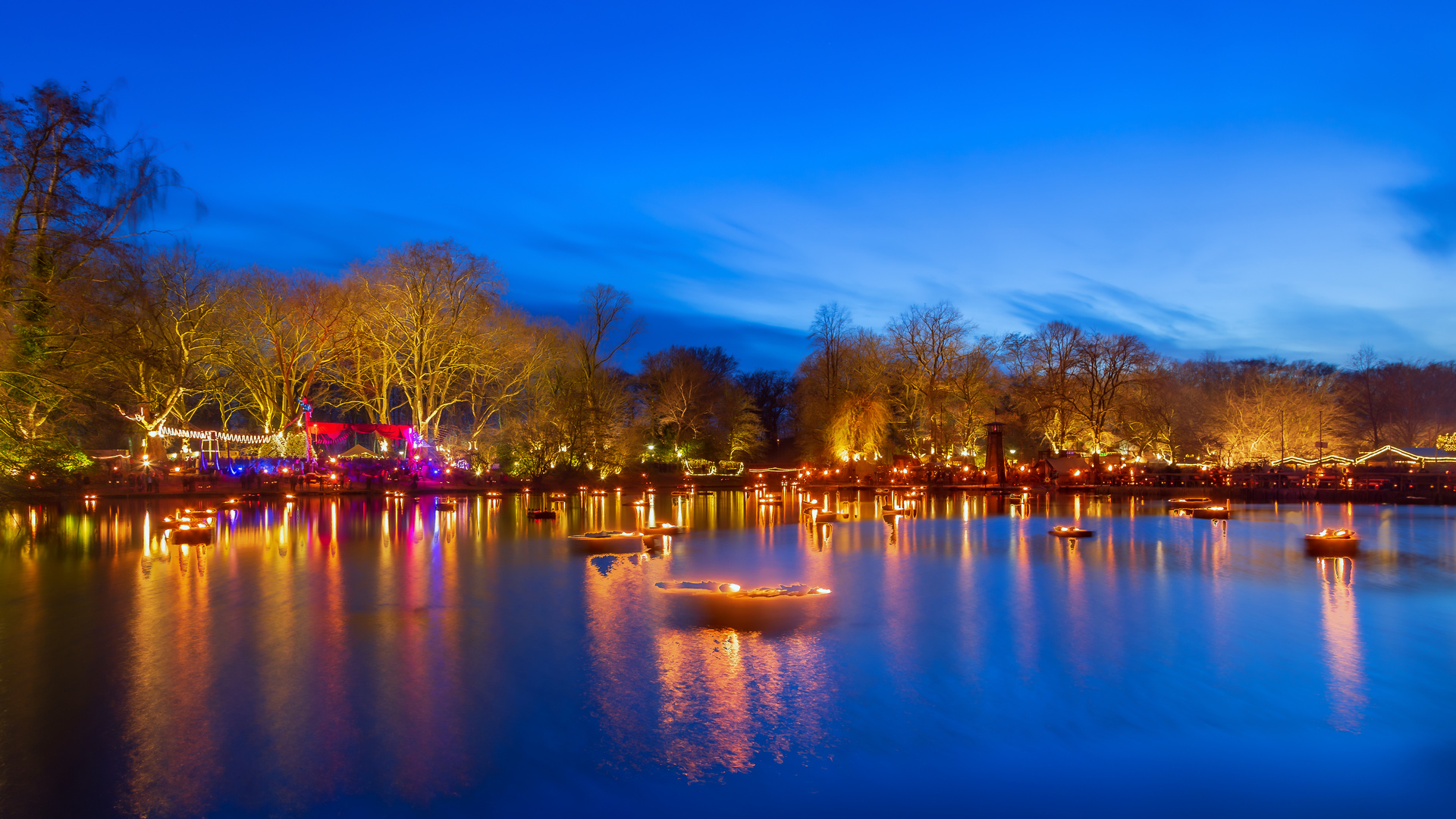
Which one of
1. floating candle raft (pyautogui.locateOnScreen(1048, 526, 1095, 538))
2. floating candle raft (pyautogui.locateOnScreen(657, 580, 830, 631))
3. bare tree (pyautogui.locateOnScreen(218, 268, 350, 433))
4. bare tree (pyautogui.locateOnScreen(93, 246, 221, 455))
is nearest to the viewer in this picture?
floating candle raft (pyautogui.locateOnScreen(657, 580, 830, 631))

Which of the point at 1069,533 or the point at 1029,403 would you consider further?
the point at 1029,403

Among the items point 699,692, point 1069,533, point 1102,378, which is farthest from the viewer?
point 1102,378

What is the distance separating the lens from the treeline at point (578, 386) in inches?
1254

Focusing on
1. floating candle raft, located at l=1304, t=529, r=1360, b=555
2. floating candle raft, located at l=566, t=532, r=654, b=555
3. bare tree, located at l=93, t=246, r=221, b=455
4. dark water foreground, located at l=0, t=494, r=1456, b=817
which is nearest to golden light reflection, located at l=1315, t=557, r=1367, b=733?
dark water foreground, located at l=0, t=494, r=1456, b=817

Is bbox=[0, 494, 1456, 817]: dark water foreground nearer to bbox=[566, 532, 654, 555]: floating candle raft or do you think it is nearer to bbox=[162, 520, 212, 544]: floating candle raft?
bbox=[566, 532, 654, 555]: floating candle raft

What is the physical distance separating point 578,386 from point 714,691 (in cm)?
3867

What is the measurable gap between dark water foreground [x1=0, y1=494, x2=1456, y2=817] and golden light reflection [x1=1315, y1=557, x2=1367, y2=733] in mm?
56

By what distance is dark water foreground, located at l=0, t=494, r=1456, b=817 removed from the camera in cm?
575

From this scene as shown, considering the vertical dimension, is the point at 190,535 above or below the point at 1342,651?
above

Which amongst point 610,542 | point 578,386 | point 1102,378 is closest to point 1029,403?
point 1102,378

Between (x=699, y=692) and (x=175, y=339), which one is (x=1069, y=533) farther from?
(x=175, y=339)

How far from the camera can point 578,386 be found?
4538cm

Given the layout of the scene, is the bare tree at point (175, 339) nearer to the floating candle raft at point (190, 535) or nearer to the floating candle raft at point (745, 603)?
the floating candle raft at point (190, 535)

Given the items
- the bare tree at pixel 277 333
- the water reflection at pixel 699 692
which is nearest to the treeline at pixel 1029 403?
the bare tree at pixel 277 333
